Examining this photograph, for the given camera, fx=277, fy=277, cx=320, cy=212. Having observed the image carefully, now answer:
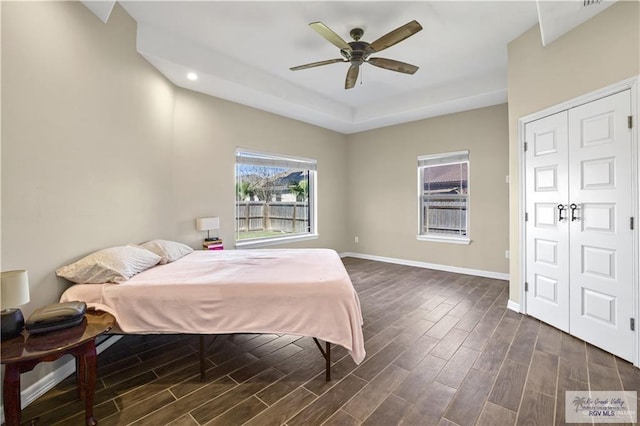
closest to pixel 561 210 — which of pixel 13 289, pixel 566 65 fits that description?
pixel 566 65

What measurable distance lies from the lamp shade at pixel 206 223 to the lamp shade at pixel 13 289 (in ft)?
7.49

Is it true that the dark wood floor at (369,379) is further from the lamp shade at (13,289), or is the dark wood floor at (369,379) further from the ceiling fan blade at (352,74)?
the ceiling fan blade at (352,74)

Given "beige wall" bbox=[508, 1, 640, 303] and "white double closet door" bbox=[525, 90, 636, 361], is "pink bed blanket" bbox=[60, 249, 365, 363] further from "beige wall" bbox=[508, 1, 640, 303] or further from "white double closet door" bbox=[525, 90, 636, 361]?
"beige wall" bbox=[508, 1, 640, 303]

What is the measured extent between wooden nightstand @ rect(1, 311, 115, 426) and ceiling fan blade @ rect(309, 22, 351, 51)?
2.62 meters

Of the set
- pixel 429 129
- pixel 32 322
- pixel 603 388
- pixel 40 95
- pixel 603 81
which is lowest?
pixel 603 388

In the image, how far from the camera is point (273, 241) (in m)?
4.92

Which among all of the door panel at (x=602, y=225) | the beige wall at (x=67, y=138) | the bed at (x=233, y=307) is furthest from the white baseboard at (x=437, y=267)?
the beige wall at (x=67, y=138)

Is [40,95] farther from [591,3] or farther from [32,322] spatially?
[591,3]

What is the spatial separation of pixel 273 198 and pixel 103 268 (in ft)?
10.8

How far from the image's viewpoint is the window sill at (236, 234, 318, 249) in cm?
446

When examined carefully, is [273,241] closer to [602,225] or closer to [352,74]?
[352,74]

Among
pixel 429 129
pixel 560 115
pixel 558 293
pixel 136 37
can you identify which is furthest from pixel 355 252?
pixel 136 37

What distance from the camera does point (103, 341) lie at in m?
2.41

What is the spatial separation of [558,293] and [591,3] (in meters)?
2.53
